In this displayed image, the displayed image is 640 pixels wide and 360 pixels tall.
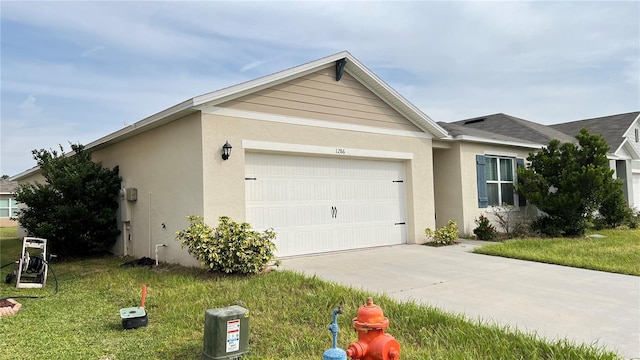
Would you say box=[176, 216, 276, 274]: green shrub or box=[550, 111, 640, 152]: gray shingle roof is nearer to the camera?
box=[176, 216, 276, 274]: green shrub

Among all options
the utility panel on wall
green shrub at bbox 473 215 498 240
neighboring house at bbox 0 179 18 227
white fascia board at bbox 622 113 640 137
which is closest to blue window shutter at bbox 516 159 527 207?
green shrub at bbox 473 215 498 240

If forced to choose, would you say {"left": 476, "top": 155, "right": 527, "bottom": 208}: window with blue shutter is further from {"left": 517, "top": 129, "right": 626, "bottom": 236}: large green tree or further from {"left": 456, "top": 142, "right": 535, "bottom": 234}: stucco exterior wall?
{"left": 517, "top": 129, "right": 626, "bottom": 236}: large green tree

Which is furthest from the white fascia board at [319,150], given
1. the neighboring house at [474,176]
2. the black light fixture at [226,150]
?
the neighboring house at [474,176]

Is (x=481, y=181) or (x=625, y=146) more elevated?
(x=625, y=146)

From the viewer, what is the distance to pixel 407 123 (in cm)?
1102

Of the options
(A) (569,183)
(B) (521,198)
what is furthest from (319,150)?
(B) (521,198)

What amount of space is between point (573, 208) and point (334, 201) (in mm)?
7550

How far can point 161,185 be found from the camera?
9.14 m

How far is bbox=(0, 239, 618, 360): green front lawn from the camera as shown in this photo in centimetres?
378

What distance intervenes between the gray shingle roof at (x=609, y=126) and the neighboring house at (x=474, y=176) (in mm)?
8018

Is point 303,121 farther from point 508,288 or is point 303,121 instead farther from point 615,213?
point 615,213

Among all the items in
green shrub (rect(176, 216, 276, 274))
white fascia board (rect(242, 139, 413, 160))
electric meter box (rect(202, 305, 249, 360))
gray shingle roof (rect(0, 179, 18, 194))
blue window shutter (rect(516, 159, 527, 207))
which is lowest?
electric meter box (rect(202, 305, 249, 360))

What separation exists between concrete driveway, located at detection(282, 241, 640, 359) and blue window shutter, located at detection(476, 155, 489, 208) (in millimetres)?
3824

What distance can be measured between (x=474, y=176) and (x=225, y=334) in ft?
34.6
